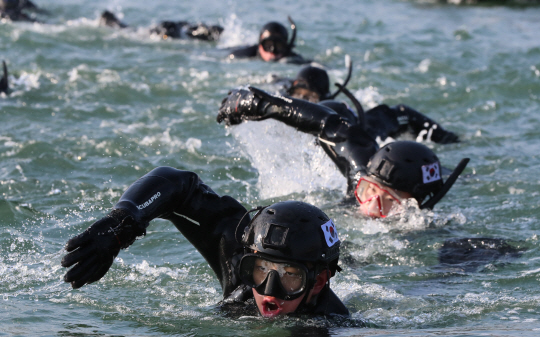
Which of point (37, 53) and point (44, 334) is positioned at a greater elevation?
point (37, 53)

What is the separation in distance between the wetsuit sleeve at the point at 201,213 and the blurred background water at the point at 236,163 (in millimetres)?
332

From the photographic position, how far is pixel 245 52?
45.6 feet

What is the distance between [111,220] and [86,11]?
15.7 meters

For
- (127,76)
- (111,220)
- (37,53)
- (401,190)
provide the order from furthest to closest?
1. (37,53)
2. (127,76)
3. (401,190)
4. (111,220)

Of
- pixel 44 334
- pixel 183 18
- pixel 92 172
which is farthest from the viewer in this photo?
pixel 183 18

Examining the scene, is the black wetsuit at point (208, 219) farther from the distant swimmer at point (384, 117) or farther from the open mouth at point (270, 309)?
the distant swimmer at point (384, 117)

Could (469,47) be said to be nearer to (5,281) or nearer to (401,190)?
(401,190)

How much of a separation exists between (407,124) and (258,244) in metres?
6.01

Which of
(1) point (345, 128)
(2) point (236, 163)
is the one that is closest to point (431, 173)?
(1) point (345, 128)

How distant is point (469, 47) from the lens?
14.8 metres

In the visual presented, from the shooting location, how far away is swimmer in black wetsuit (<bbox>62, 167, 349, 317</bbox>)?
3584 millimetres

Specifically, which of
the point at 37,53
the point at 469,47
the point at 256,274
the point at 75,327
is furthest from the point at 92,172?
the point at 469,47

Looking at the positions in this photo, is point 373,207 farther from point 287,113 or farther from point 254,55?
point 254,55

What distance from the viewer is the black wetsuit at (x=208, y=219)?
4008mm
